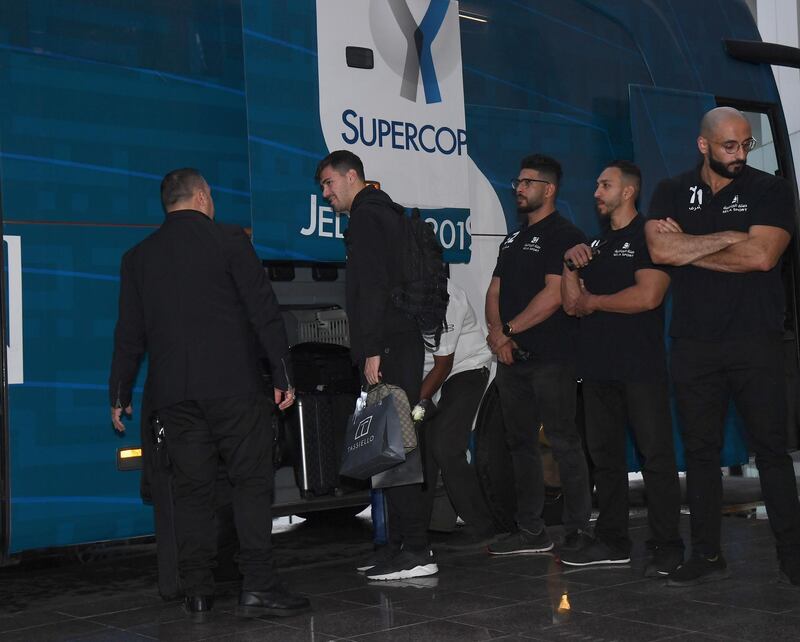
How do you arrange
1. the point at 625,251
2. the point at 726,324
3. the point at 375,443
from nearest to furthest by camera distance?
the point at 726,324 → the point at 375,443 → the point at 625,251

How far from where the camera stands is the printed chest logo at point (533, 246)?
603 centimetres

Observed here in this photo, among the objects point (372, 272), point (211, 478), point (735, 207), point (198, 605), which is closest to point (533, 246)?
point (372, 272)

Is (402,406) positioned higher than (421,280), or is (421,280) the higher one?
(421,280)

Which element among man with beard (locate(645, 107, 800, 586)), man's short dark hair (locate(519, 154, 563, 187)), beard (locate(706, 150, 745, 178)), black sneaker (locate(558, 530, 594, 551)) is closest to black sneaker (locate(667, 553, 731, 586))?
man with beard (locate(645, 107, 800, 586))

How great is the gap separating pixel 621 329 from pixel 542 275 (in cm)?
60

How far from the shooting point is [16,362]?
5.17 meters

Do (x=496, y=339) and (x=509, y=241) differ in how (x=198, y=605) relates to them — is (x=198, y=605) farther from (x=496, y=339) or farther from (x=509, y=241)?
(x=509, y=241)

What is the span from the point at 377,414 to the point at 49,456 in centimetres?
149

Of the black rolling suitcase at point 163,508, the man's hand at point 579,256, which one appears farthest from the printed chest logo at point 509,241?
the black rolling suitcase at point 163,508

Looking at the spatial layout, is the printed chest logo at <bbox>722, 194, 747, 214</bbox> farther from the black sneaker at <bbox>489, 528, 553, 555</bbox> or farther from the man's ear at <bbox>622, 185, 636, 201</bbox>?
the black sneaker at <bbox>489, 528, 553, 555</bbox>

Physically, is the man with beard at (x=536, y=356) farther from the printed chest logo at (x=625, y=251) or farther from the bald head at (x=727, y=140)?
the bald head at (x=727, y=140)

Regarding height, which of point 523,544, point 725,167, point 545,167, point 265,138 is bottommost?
point 523,544

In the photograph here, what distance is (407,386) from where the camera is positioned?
5449 millimetres

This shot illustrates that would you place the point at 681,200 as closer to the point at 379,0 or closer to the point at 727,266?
the point at 727,266
